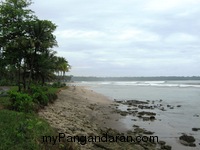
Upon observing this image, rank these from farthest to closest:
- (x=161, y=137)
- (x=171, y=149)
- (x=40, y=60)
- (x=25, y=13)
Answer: (x=40, y=60) → (x=25, y=13) → (x=161, y=137) → (x=171, y=149)

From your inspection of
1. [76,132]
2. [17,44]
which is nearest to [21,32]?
[17,44]

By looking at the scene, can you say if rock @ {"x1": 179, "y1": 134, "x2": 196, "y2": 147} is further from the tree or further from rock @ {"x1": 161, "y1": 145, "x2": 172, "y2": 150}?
the tree

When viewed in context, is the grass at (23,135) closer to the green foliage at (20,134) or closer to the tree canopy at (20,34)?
the green foliage at (20,134)

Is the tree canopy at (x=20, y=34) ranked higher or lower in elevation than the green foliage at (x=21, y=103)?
higher

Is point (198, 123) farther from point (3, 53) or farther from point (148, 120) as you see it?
point (3, 53)

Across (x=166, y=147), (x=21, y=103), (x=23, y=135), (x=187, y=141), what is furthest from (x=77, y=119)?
(x=23, y=135)

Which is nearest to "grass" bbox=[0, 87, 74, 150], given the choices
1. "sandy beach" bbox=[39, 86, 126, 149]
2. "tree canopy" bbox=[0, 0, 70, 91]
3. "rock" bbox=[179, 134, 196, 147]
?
"sandy beach" bbox=[39, 86, 126, 149]

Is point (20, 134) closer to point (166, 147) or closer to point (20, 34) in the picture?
point (166, 147)

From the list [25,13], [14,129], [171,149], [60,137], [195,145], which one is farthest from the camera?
[25,13]

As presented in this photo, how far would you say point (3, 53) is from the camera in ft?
71.0

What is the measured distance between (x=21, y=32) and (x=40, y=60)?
4.55 meters

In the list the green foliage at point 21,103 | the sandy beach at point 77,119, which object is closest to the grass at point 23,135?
the sandy beach at point 77,119

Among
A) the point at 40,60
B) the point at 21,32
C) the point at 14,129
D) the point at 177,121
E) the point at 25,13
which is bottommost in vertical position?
the point at 177,121

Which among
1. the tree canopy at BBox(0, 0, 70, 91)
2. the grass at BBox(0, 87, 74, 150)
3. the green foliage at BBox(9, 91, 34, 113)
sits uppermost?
the tree canopy at BBox(0, 0, 70, 91)
